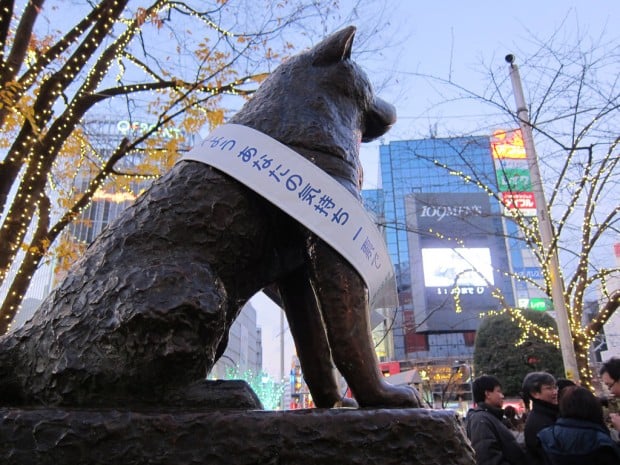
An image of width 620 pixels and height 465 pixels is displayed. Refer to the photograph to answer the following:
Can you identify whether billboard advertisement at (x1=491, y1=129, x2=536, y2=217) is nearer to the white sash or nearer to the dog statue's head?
the dog statue's head

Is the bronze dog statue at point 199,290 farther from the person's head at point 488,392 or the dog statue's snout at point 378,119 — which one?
the person's head at point 488,392

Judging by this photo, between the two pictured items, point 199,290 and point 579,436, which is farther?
point 579,436

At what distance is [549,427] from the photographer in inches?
121

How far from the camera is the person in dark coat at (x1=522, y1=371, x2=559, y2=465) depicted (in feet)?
11.4

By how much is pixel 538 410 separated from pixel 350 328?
318 centimetres

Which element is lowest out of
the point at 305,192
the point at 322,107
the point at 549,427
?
the point at 549,427

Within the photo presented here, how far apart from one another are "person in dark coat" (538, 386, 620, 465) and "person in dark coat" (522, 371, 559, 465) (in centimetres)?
38

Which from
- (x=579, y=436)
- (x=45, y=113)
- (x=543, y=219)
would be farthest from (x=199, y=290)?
(x=543, y=219)

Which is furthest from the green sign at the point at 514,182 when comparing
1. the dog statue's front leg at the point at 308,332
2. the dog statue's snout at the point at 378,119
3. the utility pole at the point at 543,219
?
the dog statue's front leg at the point at 308,332

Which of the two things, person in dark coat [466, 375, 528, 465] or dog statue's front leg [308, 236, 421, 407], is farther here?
person in dark coat [466, 375, 528, 465]

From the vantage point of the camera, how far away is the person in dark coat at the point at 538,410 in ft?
11.4

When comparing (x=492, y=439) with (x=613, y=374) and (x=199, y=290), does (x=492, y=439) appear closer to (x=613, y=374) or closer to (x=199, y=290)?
(x=613, y=374)

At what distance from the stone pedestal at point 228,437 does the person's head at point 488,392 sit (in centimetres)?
311

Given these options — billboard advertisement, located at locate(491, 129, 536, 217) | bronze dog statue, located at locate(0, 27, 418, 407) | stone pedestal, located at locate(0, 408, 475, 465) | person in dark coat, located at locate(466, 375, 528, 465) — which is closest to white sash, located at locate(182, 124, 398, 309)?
bronze dog statue, located at locate(0, 27, 418, 407)
